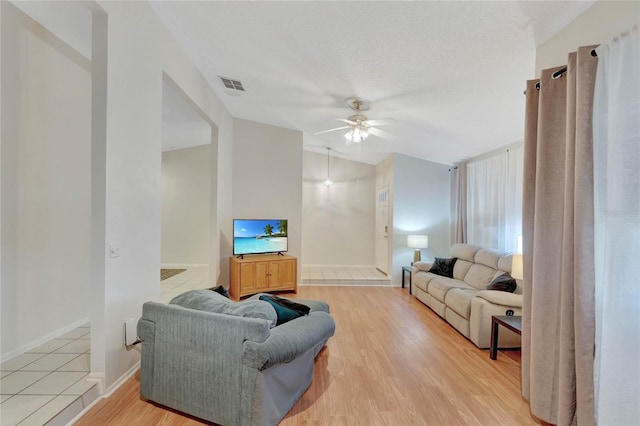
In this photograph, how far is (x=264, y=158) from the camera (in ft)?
17.9

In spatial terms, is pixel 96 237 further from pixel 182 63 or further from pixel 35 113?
pixel 182 63

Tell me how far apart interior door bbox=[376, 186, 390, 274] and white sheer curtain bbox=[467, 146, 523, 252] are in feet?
5.46

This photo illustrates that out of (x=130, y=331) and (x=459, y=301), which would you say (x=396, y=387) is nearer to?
(x=459, y=301)

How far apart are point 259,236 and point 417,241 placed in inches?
120

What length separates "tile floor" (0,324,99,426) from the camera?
1703mm

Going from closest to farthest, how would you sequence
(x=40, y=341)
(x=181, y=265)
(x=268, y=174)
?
(x=40, y=341), (x=268, y=174), (x=181, y=265)

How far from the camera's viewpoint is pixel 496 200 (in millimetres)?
4582

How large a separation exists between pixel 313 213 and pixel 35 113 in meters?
5.45

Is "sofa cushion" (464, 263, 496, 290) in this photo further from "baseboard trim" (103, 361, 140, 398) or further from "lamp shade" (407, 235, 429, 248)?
"baseboard trim" (103, 361, 140, 398)

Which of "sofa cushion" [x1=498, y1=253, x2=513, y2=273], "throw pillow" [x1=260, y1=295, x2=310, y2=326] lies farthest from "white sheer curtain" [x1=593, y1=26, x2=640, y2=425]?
"sofa cushion" [x1=498, y1=253, x2=513, y2=273]

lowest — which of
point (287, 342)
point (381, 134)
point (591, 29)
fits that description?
point (287, 342)

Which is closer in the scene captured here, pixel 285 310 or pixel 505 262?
pixel 285 310

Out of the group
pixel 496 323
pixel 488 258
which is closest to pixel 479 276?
pixel 488 258

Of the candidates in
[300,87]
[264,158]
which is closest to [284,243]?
[264,158]
